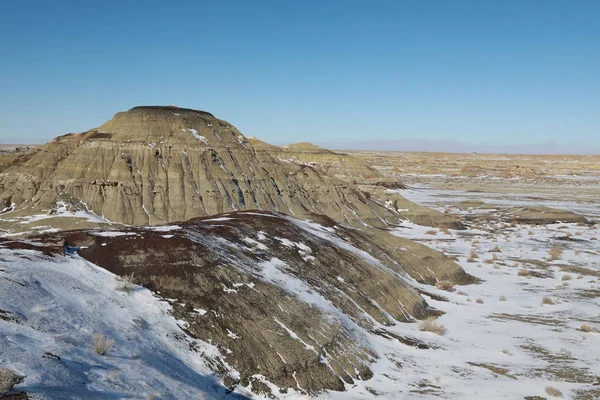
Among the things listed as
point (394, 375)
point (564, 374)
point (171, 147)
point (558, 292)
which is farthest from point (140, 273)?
point (171, 147)

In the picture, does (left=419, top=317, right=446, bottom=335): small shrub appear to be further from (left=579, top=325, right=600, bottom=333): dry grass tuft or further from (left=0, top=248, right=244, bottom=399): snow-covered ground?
(left=0, top=248, right=244, bottom=399): snow-covered ground

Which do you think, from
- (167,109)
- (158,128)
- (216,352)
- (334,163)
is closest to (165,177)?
(158,128)

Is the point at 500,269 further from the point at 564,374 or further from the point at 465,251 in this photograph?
the point at 564,374

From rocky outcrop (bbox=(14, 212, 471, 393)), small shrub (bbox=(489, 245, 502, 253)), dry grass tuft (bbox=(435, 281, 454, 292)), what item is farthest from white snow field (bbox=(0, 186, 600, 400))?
small shrub (bbox=(489, 245, 502, 253))

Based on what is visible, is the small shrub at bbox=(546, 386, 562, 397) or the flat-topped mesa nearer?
the small shrub at bbox=(546, 386, 562, 397)

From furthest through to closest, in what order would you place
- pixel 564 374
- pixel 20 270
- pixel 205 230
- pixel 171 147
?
pixel 171 147
pixel 205 230
pixel 564 374
pixel 20 270

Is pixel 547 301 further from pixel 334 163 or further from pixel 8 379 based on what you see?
pixel 334 163
